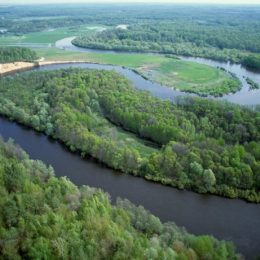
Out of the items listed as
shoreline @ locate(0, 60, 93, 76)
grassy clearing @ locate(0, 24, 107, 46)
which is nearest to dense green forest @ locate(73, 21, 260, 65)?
grassy clearing @ locate(0, 24, 107, 46)

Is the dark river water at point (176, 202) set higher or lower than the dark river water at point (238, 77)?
lower

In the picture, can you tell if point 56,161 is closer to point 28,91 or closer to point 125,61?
point 28,91

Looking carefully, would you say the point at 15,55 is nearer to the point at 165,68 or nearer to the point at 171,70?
the point at 165,68

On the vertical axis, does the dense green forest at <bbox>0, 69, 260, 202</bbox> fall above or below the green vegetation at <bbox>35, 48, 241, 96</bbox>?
above

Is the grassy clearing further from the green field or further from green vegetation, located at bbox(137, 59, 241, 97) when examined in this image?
green vegetation, located at bbox(137, 59, 241, 97)

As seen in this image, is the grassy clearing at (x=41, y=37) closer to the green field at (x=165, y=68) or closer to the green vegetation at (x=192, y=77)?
the green field at (x=165, y=68)

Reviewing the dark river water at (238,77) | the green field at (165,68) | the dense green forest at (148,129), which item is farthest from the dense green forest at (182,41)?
the dense green forest at (148,129)

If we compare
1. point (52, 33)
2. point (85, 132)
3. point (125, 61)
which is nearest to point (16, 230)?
point (85, 132)
